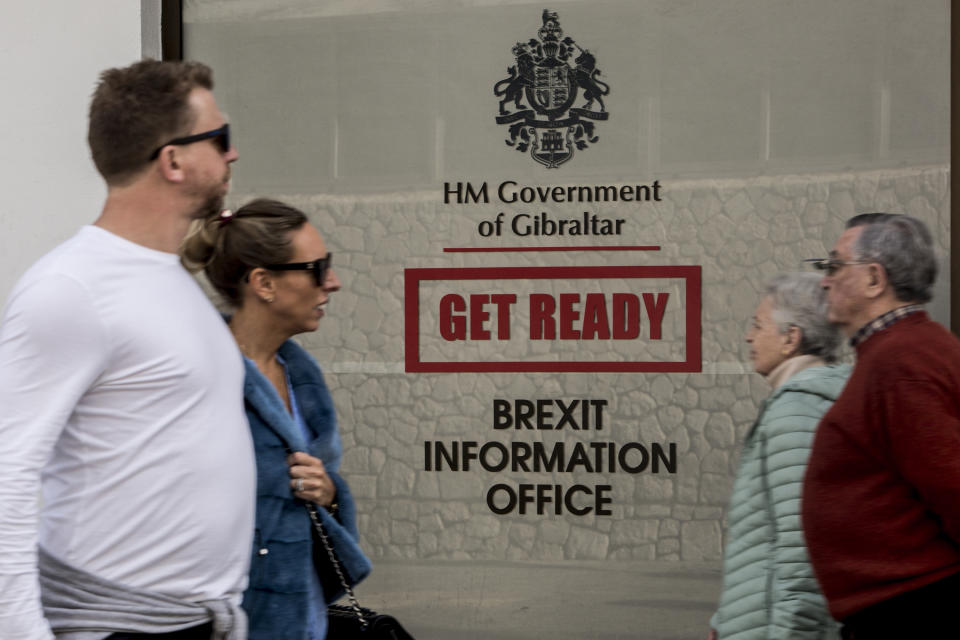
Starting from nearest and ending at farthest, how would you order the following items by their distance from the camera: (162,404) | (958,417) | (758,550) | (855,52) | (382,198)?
1. (162,404)
2. (958,417)
3. (758,550)
4. (855,52)
5. (382,198)

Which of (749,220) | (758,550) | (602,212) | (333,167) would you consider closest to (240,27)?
(333,167)

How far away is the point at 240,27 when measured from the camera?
14.4 ft

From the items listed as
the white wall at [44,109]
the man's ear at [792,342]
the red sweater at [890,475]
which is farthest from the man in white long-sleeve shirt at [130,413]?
the white wall at [44,109]

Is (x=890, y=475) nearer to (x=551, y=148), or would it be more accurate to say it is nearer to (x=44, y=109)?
(x=551, y=148)

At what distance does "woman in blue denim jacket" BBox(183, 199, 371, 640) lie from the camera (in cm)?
226

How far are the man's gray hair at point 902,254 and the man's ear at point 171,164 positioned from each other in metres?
1.54

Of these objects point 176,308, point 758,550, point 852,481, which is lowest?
point 758,550

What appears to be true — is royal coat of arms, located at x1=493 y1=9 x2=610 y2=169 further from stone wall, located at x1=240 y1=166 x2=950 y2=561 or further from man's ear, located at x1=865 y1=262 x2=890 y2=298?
man's ear, located at x1=865 y1=262 x2=890 y2=298

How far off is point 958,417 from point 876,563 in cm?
34

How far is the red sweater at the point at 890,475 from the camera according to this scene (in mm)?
2195

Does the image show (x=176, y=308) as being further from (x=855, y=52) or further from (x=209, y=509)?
(x=855, y=52)

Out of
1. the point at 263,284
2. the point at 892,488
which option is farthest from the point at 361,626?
the point at 892,488

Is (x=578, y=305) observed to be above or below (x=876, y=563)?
above

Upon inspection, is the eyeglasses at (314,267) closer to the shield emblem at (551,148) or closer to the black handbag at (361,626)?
the black handbag at (361,626)
